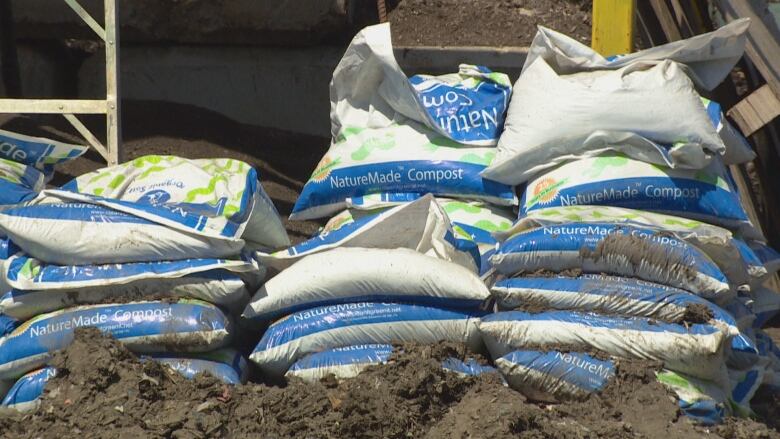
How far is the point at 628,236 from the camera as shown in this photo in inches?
138

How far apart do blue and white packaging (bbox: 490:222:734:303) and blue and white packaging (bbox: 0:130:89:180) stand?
1650 millimetres

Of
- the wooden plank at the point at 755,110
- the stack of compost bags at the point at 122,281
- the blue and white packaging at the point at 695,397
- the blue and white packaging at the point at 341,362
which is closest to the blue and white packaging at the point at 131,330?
the stack of compost bags at the point at 122,281

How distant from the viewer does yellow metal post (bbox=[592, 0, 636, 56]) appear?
490 centimetres

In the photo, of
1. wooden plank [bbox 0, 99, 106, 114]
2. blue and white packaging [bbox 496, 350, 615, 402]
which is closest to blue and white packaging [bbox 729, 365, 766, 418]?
blue and white packaging [bbox 496, 350, 615, 402]

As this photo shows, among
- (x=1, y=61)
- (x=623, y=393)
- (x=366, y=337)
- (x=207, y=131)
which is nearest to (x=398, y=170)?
(x=366, y=337)

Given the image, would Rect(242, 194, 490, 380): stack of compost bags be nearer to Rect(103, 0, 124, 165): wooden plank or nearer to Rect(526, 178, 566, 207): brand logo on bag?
Rect(526, 178, 566, 207): brand logo on bag

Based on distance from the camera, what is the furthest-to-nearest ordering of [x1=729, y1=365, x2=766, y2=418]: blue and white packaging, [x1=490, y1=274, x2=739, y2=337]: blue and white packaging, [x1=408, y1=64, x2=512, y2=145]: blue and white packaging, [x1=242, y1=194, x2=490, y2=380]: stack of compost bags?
[x1=408, y1=64, x2=512, y2=145]: blue and white packaging → [x1=729, y1=365, x2=766, y2=418]: blue and white packaging → [x1=242, y1=194, x2=490, y2=380]: stack of compost bags → [x1=490, y1=274, x2=739, y2=337]: blue and white packaging

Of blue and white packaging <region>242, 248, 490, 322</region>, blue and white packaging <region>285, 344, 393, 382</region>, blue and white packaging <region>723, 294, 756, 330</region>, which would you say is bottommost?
blue and white packaging <region>723, 294, 756, 330</region>

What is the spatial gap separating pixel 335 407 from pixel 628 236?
1.04 meters

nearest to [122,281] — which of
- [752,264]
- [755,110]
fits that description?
[752,264]

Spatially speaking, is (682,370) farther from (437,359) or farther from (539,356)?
(437,359)

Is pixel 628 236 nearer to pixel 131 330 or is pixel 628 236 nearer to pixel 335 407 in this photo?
pixel 335 407

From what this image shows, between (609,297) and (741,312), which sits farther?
(741,312)

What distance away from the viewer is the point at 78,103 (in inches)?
203
